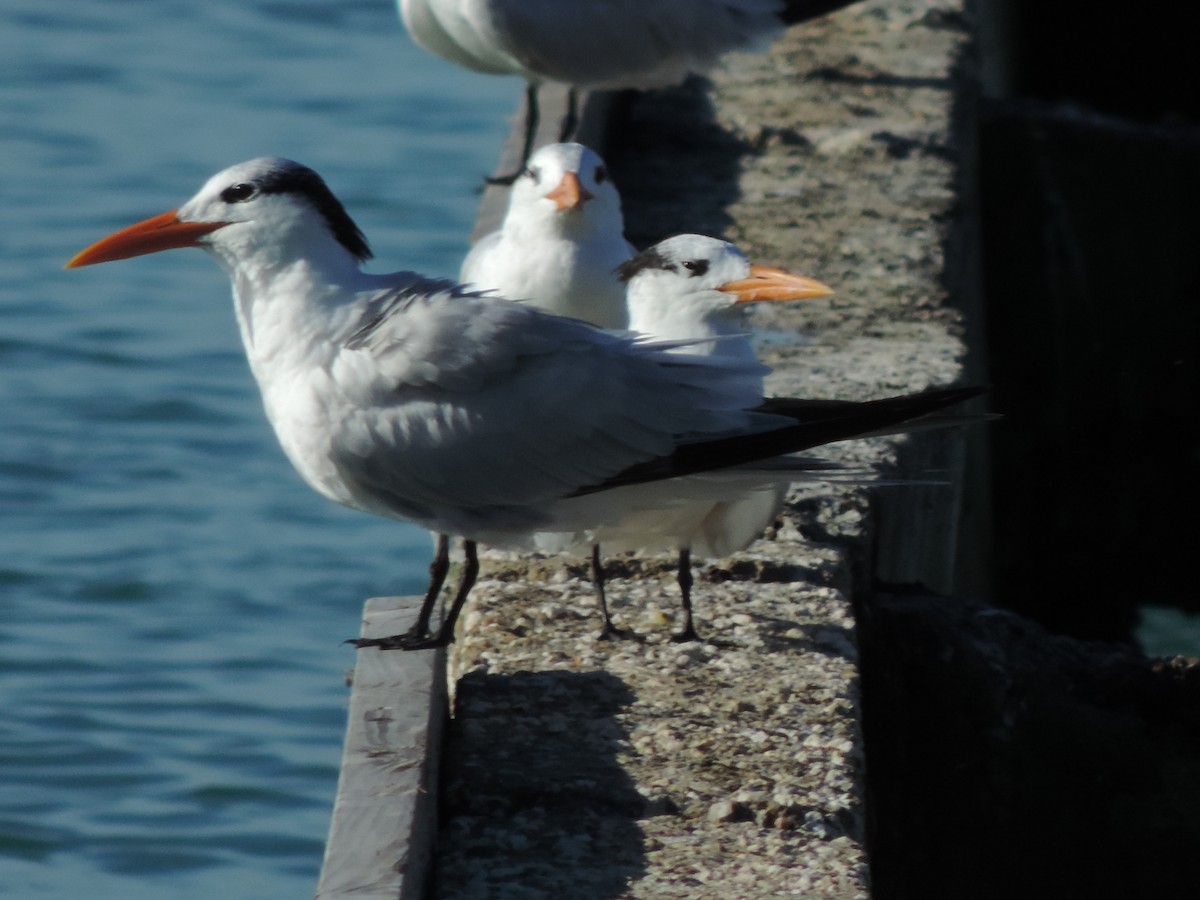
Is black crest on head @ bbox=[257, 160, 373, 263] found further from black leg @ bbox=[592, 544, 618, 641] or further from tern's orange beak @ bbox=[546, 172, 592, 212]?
tern's orange beak @ bbox=[546, 172, 592, 212]

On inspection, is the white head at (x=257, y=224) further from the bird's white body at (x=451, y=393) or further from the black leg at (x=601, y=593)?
the black leg at (x=601, y=593)

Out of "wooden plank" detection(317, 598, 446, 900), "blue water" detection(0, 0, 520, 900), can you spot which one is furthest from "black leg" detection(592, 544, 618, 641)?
"blue water" detection(0, 0, 520, 900)

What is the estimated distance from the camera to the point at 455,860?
9.23ft

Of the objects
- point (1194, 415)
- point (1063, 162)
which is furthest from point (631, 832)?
point (1194, 415)

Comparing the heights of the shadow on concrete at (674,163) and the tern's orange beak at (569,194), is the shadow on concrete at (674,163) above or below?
above

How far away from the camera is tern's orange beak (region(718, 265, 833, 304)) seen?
346cm

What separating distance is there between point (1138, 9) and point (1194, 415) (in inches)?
164

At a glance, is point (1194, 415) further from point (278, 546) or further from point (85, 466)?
point (85, 466)

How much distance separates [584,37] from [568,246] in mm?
1789

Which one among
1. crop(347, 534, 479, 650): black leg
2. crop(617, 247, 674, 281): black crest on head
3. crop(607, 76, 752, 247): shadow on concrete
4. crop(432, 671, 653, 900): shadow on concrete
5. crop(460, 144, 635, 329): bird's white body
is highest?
crop(607, 76, 752, 247): shadow on concrete

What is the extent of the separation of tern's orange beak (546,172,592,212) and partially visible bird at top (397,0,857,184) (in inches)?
67.2

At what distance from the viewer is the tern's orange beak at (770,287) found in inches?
136

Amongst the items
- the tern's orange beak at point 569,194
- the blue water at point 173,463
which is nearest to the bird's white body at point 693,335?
the tern's orange beak at point 569,194

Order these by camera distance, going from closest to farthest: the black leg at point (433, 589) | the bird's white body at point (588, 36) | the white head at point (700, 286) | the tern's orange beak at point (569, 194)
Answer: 1. the black leg at point (433, 589)
2. the white head at point (700, 286)
3. the tern's orange beak at point (569, 194)
4. the bird's white body at point (588, 36)
